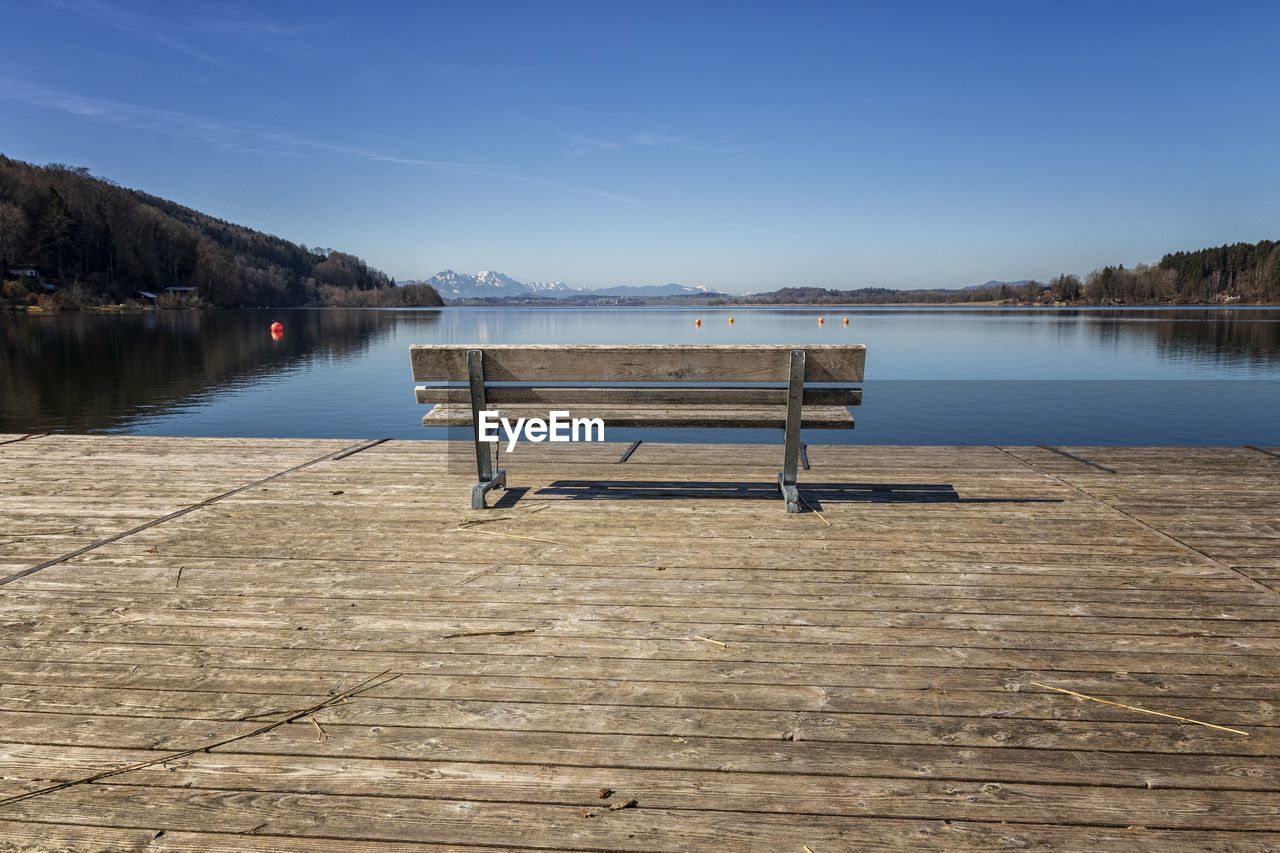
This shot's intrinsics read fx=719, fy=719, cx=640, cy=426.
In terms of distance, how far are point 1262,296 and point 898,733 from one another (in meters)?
183

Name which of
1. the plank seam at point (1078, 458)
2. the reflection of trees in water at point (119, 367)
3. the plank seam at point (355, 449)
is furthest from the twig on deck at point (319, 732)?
the reflection of trees in water at point (119, 367)

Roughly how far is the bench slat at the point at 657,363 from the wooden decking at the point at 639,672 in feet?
3.30

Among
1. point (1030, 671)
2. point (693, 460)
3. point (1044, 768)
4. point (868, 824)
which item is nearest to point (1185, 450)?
point (693, 460)

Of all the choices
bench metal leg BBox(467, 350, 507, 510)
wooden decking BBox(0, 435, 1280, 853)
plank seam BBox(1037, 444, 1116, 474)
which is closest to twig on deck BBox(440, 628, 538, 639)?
wooden decking BBox(0, 435, 1280, 853)

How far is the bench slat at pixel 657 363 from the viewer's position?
520 cm

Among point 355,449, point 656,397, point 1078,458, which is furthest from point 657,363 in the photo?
point 1078,458

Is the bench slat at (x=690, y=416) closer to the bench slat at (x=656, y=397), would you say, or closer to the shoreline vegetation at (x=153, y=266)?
the bench slat at (x=656, y=397)

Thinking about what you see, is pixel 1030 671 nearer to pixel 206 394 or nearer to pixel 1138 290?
pixel 206 394

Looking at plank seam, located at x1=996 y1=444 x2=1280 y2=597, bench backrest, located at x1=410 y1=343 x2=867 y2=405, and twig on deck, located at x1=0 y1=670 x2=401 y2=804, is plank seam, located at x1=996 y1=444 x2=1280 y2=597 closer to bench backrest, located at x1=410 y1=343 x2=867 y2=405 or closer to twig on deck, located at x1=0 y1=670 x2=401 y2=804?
bench backrest, located at x1=410 y1=343 x2=867 y2=405

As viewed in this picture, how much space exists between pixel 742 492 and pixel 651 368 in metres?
1.40

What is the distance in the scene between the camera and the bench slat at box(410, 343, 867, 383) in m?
5.20

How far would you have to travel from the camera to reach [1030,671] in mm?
3055

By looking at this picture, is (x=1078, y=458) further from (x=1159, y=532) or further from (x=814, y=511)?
(x=814, y=511)

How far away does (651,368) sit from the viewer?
5.31m
